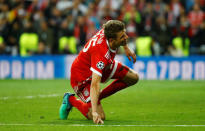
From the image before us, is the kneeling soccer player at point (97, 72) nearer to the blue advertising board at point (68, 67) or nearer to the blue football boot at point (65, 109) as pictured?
the blue football boot at point (65, 109)

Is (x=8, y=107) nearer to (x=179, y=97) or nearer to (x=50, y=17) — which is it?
(x=179, y=97)

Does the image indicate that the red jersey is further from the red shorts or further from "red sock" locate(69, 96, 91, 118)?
"red sock" locate(69, 96, 91, 118)

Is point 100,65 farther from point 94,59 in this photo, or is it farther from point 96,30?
point 96,30

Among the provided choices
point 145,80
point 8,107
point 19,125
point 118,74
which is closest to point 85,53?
point 118,74

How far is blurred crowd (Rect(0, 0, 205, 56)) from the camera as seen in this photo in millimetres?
21188

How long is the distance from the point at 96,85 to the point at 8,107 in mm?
3239

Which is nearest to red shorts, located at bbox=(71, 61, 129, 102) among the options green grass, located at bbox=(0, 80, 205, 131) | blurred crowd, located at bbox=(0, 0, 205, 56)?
green grass, located at bbox=(0, 80, 205, 131)

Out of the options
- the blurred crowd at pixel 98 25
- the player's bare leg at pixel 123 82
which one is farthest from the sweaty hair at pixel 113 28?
the blurred crowd at pixel 98 25

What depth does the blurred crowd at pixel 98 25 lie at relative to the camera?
2119cm

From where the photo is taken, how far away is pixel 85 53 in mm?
8516

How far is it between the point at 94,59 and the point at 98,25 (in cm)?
1386

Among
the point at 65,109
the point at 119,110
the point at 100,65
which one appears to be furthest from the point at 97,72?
the point at 119,110

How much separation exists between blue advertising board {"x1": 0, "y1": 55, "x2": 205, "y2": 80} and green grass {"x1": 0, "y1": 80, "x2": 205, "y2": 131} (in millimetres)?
4467

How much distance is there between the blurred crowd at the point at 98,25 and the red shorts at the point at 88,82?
11.8 meters
